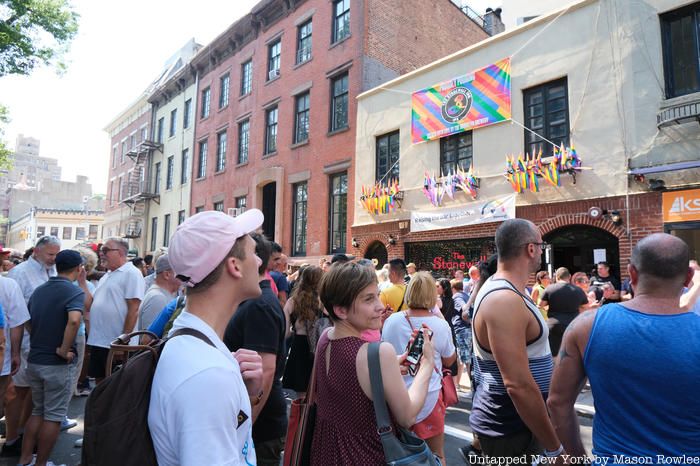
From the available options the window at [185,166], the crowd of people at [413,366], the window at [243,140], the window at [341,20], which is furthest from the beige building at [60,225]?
the crowd of people at [413,366]

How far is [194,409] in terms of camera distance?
113cm

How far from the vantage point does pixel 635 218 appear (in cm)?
845

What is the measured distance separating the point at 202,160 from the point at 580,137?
1946 cm

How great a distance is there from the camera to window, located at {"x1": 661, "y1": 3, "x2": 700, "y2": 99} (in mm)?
8266

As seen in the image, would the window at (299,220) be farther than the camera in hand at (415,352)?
Yes

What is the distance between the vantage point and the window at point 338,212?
50.0 feet

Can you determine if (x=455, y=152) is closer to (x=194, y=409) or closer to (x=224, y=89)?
(x=194, y=409)

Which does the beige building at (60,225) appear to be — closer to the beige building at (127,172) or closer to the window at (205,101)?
the beige building at (127,172)

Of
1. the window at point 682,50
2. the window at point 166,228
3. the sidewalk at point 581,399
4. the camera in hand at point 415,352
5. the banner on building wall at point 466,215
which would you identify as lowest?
the sidewalk at point 581,399

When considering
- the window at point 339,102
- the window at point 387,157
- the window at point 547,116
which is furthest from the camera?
the window at point 339,102

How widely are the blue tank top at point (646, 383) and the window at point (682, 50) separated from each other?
8.68 metres

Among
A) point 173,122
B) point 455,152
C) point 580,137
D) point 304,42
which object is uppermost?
point 304,42

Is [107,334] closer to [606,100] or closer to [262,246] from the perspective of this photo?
[262,246]

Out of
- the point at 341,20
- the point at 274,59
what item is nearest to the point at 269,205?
the point at 274,59
